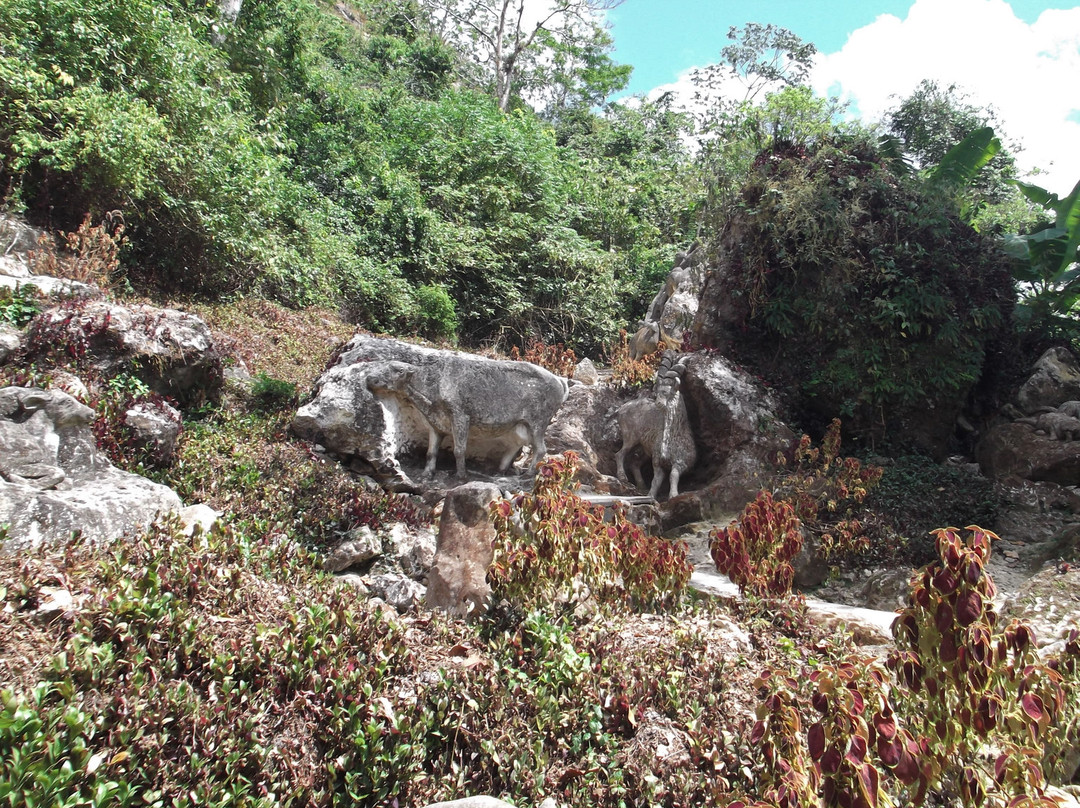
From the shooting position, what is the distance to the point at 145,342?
7.15 meters

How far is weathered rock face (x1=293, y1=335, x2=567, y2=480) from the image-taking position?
25.5 ft

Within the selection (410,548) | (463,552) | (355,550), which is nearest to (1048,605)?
(463,552)

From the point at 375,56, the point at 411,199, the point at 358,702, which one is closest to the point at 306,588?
the point at 358,702

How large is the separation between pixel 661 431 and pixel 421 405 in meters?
3.74

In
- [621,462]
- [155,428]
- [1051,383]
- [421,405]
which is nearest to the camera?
[155,428]

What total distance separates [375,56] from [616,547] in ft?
86.6

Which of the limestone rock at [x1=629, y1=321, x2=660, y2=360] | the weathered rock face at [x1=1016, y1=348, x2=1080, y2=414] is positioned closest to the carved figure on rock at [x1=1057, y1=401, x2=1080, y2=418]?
the weathered rock face at [x1=1016, y1=348, x2=1080, y2=414]

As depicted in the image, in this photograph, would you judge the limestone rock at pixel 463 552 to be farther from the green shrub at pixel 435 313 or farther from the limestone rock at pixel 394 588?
the green shrub at pixel 435 313

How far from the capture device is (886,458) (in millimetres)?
10625

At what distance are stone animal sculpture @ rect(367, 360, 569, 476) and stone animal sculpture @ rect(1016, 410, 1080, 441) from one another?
7.27 m

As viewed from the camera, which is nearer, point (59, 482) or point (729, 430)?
point (59, 482)

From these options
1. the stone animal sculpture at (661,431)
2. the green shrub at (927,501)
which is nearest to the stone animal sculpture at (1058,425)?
the green shrub at (927,501)

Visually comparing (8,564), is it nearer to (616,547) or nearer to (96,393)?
(616,547)

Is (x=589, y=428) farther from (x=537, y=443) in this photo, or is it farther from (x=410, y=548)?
(x=410, y=548)
